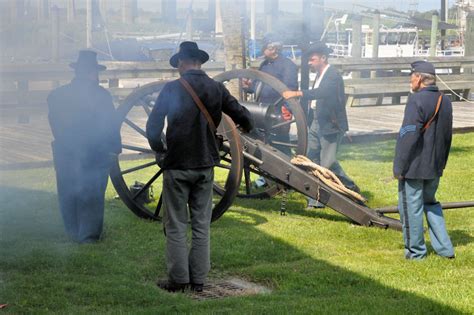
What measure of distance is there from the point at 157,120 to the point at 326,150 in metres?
2.96

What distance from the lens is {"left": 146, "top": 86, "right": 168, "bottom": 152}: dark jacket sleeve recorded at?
17.9ft

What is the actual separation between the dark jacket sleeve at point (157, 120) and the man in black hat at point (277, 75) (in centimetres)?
263

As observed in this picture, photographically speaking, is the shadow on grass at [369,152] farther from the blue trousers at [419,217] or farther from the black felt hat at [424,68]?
the black felt hat at [424,68]

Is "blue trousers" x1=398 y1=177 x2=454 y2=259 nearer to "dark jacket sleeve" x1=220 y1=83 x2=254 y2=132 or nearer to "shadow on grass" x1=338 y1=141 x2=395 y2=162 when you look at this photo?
"dark jacket sleeve" x1=220 y1=83 x2=254 y2=132

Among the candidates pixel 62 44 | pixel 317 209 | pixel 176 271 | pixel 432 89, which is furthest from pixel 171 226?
pixel 317 209

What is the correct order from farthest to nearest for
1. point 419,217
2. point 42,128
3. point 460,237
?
point 42,128 → point 460,237 → point 419,217

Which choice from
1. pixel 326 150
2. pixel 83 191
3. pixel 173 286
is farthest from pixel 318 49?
pixel 173 286

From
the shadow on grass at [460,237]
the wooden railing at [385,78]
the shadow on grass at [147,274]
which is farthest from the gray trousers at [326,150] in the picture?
the wooden railing at [385,78]

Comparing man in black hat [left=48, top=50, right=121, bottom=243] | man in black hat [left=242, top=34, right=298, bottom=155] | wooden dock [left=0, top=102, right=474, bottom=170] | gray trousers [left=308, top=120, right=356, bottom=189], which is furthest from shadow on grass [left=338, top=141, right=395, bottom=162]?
man in black hat [left=48, top=50, right=121, bottom=243]

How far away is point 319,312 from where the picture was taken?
479 centimetres

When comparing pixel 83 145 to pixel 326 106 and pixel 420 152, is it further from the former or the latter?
pixel 326 106

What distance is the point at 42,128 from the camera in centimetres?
1106

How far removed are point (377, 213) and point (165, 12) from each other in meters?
3.36

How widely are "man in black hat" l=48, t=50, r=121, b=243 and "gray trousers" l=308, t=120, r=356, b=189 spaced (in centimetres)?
235
